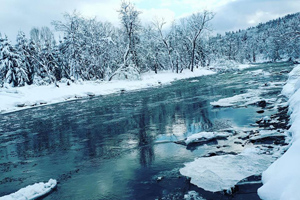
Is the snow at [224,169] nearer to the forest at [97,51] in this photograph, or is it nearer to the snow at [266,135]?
the snow at [266,135]

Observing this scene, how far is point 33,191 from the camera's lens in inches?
197

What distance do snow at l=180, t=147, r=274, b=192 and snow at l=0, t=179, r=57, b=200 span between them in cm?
305

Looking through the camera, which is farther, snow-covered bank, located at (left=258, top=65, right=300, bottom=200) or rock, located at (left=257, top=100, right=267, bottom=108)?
rock, located at (left=257, top=100, right=267, bottom=108)

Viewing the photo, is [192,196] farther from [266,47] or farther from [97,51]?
[266,47]

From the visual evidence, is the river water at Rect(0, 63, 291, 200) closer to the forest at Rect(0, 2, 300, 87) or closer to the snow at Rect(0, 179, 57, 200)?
the snow at Rect(0, 179, 57, 200)

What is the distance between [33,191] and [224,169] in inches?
166

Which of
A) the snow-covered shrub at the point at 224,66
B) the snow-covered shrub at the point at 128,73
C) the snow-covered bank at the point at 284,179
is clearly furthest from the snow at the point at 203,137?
the snow-covered shrub at the point at 224,66

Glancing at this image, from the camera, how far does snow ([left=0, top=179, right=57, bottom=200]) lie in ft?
15.8

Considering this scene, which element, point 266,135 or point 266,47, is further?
point 266,47

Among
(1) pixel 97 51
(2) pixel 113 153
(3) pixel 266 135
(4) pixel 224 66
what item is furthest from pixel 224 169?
(4) pixel 224 66

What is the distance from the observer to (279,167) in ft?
13.0

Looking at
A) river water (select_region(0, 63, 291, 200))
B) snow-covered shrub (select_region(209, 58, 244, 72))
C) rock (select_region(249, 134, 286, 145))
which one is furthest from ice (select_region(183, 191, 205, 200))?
snow-covered shrub (select_region(209, 58, 244, 72))

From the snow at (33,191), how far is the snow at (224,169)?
3.05 metres

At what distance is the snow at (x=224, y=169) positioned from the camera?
15.2ft
